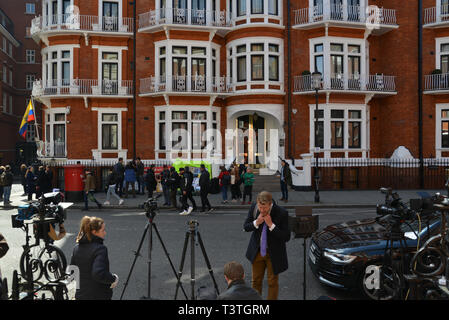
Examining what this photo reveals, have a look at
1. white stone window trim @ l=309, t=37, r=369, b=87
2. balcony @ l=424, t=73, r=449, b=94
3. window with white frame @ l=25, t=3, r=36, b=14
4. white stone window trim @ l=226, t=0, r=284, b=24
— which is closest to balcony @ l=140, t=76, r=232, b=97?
white stone window trim @ l=226, t=0, r=284, b=24

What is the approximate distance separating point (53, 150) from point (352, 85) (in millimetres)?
18677

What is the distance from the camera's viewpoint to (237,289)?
3.60m

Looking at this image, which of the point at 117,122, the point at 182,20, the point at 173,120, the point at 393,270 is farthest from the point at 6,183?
the point at 393,270

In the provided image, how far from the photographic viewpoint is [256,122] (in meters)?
24.4

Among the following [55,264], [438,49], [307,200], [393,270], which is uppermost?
[438,49]

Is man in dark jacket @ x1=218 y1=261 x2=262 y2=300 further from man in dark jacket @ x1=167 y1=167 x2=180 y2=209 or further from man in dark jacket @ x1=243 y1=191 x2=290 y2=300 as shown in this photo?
man in dark jacket @ x1=167 y1=167 x2=180 y2=209

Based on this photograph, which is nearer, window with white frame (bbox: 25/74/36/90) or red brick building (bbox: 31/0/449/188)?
red brick building (bbox: 31/0/449/188)

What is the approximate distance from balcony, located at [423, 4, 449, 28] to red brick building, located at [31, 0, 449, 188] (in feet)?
0.19

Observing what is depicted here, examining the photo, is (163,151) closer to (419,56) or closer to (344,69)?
(344,69)

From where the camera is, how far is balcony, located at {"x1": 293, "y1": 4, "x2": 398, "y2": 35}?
21617 millimetres

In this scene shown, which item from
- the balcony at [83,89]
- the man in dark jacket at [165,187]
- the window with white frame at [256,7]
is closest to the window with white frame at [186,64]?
the balcony at [83,89]

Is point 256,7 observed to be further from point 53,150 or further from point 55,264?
point 55,264
